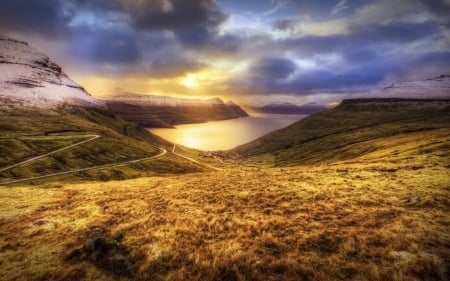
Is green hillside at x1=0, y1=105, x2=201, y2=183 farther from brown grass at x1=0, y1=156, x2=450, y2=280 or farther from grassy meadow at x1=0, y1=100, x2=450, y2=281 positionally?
brown grass at x1=0, y1=156, x2=450, y2=280

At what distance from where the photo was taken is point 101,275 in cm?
1170

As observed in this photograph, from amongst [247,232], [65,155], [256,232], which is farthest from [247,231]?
[65,155]

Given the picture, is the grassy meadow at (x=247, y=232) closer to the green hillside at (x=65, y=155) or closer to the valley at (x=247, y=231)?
the valley at (x=247, y=231)

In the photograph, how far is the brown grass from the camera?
448 inches

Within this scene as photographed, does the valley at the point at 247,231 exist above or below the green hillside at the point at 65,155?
above

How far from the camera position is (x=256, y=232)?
51.6ft

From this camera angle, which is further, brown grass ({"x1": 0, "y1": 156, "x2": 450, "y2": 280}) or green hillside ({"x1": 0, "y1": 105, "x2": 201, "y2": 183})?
green hillside ({"x1": 0, "y1": 105, "x2": 201, "y2": 183})

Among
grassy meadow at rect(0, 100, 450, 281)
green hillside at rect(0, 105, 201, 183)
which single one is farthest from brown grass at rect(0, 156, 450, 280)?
green hillside at rect(0, 105, 201, 183)

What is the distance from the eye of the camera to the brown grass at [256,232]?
448 inches

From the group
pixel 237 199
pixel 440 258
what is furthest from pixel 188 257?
pixel 440 258

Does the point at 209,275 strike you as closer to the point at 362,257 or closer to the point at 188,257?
the point at 188,257

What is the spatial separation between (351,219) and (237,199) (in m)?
10.6

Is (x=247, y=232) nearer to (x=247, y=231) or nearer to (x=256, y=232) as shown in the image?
(x=247, y=231)

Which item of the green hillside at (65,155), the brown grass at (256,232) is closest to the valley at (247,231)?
the brown grass at (256,232)
